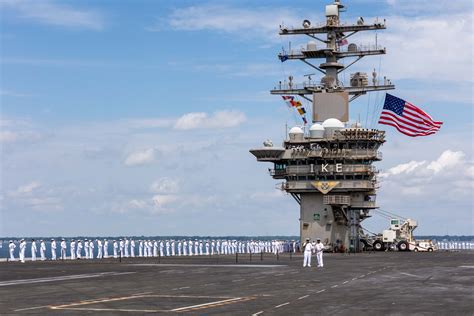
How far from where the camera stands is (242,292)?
88.6 feet

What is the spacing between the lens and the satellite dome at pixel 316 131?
236 ft

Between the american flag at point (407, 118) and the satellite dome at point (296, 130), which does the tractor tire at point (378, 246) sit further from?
the american flag at point (407, 118)

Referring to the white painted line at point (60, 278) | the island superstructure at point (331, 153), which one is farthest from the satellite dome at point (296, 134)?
the white painted line at point (60, 278)

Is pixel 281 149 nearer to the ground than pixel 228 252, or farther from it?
farther from it

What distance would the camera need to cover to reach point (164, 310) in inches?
829

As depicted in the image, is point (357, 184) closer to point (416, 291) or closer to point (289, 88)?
point (289, 88)

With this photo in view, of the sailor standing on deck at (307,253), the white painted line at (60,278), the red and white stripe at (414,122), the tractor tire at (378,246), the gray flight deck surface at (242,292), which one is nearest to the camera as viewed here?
the gray flight deck surface at (242,292)

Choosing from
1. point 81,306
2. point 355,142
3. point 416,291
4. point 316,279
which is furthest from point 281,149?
point 81,306

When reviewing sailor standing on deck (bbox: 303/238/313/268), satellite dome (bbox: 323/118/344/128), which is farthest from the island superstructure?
sailor standing on deck (bbox: 303/238/313/268)

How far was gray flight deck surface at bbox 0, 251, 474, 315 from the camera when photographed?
21266 millimetres

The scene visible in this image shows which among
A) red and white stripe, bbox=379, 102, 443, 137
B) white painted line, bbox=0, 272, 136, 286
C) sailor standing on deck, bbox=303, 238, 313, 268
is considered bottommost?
white painted line, bbox=0, 272, 136, 286

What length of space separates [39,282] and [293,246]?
5259 centimetres

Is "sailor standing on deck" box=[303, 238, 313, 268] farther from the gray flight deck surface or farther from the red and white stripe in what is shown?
the red and white stripe

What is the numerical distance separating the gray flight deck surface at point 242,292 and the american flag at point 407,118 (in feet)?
75.6
